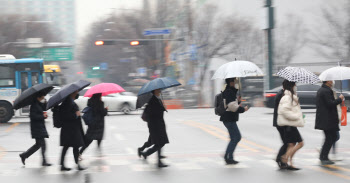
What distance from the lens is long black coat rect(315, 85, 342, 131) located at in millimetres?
9539

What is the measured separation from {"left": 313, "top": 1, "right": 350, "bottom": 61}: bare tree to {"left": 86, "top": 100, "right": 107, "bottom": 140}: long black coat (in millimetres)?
32289

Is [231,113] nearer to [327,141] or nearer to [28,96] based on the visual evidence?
[327,141]

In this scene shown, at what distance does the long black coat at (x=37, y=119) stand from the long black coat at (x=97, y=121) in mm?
953

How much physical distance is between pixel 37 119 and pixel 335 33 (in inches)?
1387

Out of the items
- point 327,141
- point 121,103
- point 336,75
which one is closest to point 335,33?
point 121,103

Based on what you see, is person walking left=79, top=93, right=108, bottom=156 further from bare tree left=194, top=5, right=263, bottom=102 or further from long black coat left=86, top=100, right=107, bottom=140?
bare tree left=194, top=5, right=263, bottom=102

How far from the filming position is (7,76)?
23.1m

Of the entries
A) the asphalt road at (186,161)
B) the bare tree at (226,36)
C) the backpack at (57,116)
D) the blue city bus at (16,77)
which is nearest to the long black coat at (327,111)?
the asphalt road at (186,161)

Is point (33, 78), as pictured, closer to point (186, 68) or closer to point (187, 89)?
point (187, 89)

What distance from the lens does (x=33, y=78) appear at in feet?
76.9

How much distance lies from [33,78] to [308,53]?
28.0 meters

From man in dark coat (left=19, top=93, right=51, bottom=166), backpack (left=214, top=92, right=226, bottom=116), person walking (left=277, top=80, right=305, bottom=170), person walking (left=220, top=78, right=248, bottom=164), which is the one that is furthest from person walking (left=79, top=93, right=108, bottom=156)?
person walking (left=277, top=80, right=305, bottom=170)

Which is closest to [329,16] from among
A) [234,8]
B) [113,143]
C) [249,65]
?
[234,8]

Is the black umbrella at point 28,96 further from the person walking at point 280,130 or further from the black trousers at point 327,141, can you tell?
the black trousers at point 327,141
